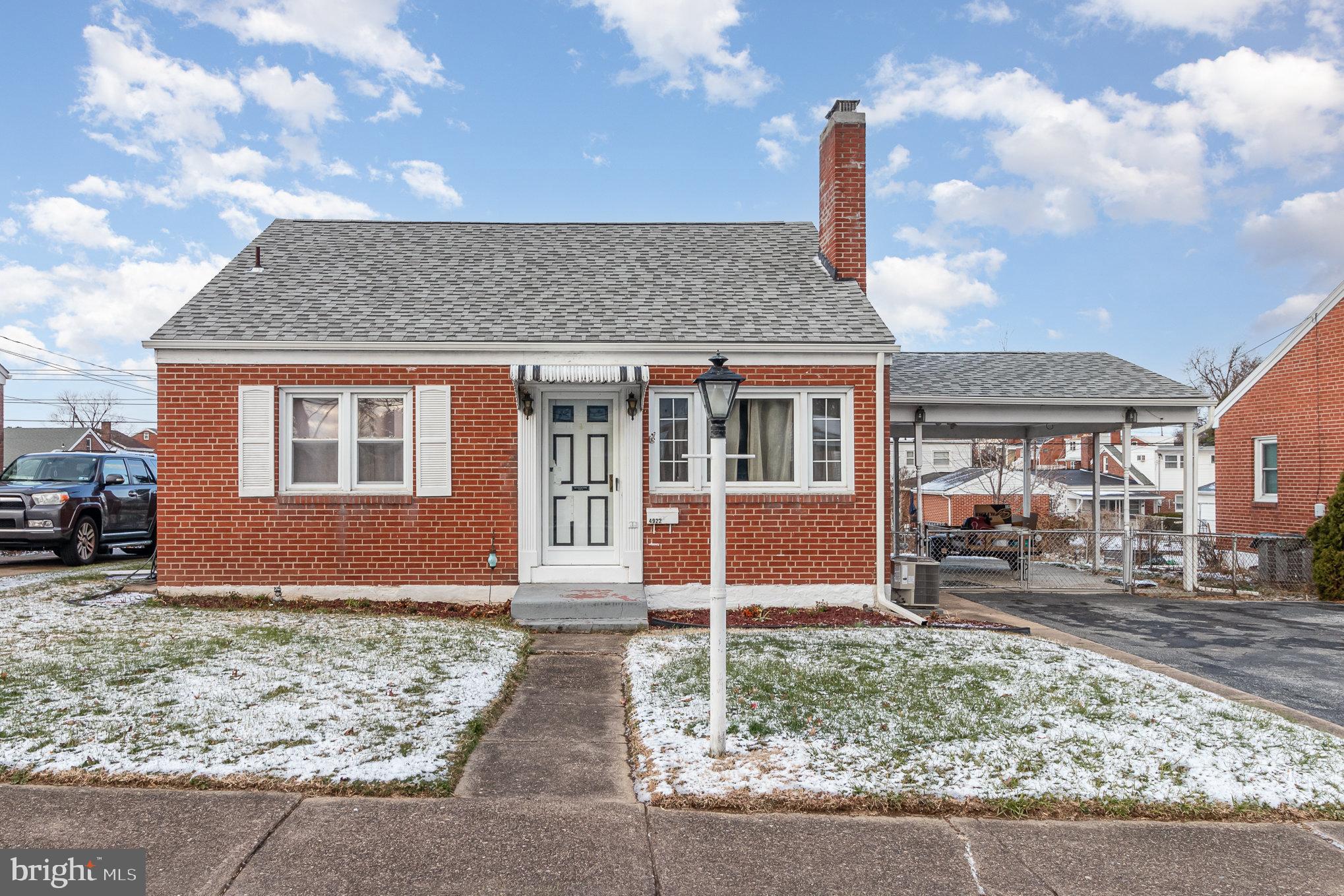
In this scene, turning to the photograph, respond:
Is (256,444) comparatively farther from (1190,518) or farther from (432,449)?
(1190,518)

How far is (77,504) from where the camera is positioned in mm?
13422

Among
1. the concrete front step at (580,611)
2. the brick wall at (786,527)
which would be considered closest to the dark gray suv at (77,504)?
the concrete front step at (580,611)

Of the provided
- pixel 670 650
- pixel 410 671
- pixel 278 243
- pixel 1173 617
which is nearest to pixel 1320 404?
pixel 1173 617

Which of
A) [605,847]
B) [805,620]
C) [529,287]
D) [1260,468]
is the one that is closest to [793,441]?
[805,620]

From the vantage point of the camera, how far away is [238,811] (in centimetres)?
402

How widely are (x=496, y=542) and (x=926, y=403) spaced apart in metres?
6.97

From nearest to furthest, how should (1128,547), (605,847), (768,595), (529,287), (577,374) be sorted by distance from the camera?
(605,847)
(577,374)
(768,595)
(529,287)
(1128,547)

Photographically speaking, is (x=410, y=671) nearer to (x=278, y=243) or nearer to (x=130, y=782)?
(x=130, y=782)

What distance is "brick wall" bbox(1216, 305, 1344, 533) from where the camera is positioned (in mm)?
16359

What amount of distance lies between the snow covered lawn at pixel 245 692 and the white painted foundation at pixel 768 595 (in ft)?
7.35

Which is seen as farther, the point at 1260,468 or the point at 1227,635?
the point at 1260,468

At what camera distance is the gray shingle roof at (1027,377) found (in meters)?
13.2

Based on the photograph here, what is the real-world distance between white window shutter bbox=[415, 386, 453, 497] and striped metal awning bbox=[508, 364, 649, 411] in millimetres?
1086

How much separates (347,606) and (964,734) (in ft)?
23.5
